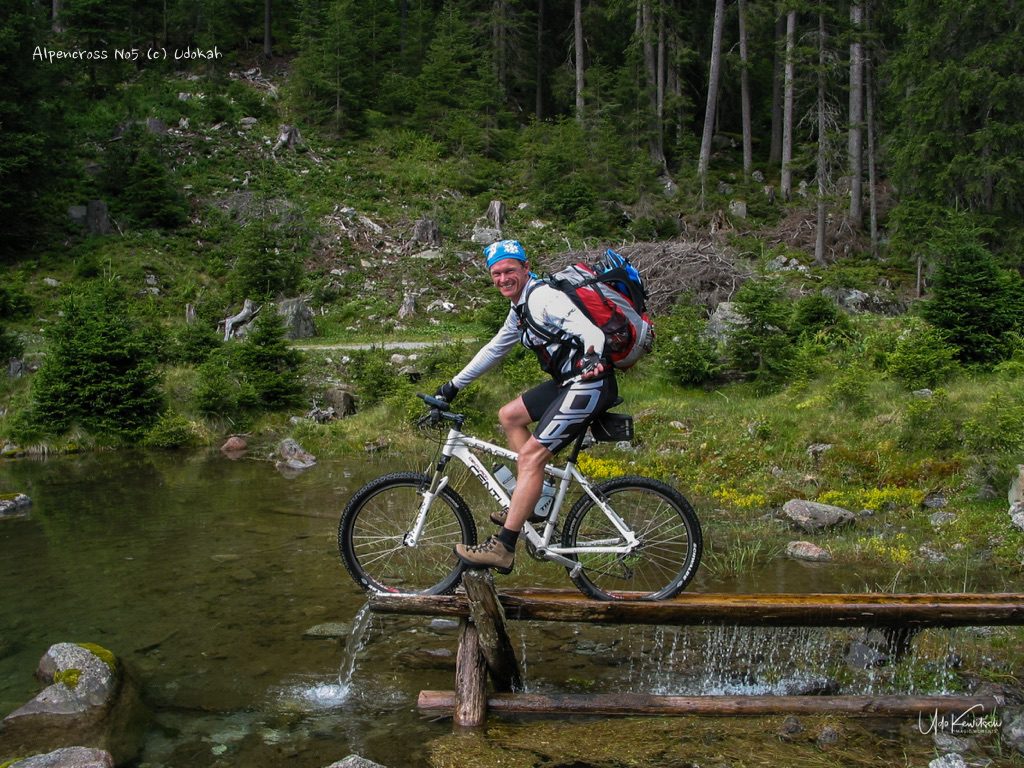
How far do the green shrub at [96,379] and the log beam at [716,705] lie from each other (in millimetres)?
12540

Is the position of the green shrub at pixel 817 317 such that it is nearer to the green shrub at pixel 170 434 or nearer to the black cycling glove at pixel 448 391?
the black cycling glove at pixel 448 391

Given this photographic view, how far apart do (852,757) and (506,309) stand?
1254 cm

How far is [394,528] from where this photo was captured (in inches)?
252

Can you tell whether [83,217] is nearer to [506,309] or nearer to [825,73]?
[506,309]

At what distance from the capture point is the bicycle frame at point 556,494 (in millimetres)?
5938

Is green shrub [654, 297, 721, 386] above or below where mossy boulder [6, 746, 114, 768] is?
above

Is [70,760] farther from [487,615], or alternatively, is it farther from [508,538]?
[508,538]

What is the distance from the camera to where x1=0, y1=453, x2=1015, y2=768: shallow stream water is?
18.0 ft

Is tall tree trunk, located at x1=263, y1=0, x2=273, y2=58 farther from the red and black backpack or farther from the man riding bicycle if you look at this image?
the red and black backpack

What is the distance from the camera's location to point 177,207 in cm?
3042

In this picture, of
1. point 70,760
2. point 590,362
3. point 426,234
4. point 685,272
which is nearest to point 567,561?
point 590,362

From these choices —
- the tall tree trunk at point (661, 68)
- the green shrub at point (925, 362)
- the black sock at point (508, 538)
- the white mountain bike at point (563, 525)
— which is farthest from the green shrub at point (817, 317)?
the tall tree trunk at point (661, 68)

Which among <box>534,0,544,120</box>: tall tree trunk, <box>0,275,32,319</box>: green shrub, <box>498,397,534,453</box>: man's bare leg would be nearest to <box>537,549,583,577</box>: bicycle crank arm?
<box>498,397,534,453</box>: man's bare leg

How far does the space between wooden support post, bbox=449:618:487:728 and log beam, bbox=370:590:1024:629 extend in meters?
0.23
